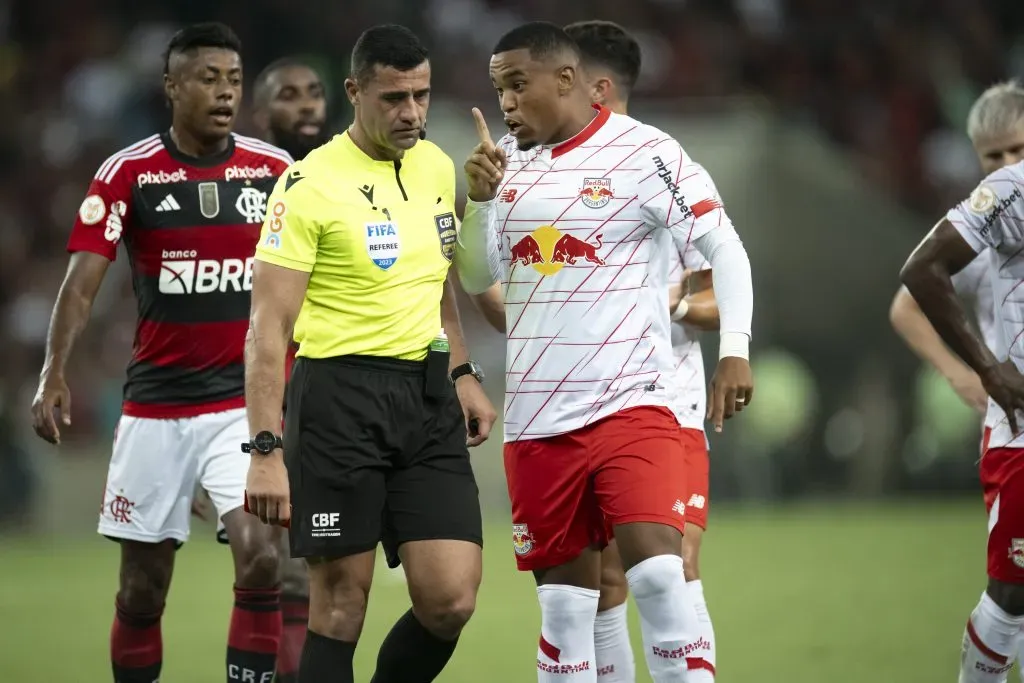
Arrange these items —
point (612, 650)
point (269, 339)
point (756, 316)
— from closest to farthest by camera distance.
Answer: point (269, 339) < point (612, 650) < point (756, 316)

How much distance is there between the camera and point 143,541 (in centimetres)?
668

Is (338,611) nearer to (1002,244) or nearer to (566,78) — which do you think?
(566,78)

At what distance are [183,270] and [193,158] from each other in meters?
0.53

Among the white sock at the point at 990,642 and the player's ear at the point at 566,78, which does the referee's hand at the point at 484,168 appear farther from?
the white sock at the point at 990,642

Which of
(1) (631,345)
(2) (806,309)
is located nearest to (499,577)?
(2) (806,309)

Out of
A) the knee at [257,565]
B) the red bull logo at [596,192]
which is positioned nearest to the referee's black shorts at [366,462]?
the red bull logo at [596,192]

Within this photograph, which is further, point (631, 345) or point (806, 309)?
point (806, 309)

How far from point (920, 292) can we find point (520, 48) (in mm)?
1693

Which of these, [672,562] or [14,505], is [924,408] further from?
[672,562]

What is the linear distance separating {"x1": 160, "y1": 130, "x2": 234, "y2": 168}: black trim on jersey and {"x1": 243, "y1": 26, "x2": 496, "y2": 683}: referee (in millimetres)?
1636

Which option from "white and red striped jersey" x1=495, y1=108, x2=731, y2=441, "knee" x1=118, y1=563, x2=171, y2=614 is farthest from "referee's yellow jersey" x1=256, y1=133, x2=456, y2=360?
"knee" x1=118, y1=563, x2=171, y2=614

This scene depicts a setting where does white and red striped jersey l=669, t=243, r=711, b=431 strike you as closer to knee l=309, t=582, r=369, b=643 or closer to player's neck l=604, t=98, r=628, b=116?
player's neck l=604, t=98, r=628, b=116

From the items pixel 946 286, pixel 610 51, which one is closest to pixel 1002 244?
pixel 946 286

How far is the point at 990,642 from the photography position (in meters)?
5.72
